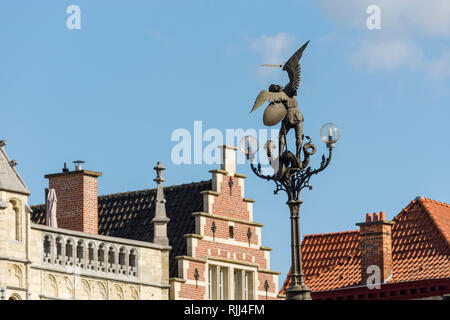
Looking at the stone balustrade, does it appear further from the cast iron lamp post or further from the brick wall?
the cast iron lamp post

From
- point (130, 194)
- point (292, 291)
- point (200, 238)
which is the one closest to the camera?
point (292, 291)

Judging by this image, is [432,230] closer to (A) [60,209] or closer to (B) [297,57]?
(A) [60,209]

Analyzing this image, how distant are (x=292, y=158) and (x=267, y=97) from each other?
1.29 metres

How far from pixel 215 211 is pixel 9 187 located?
7243 millimetres

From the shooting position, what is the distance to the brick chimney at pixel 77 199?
41.8 meters

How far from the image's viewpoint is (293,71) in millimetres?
27859

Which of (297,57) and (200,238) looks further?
(200,238)

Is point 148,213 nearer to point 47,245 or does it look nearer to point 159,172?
point 159,172

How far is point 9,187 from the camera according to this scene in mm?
37000

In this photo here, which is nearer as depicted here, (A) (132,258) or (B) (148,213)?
(A) (132,258)

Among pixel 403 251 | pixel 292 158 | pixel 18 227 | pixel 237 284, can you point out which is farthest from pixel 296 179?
pixel 403 251

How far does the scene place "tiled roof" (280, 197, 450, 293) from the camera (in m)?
46.9

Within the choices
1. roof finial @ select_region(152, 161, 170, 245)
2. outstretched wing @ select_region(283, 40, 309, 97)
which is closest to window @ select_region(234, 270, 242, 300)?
roof finial @ select_region(152, 161, 170, 245)
